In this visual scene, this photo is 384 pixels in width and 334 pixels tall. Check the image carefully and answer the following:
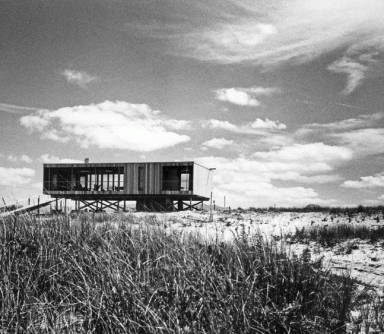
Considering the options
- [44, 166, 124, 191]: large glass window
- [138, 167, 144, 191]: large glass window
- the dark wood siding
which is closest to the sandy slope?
the dark wood siding

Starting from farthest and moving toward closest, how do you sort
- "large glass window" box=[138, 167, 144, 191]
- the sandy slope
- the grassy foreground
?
"large glass window" box=[138, 167, 144, 191], the sandy slope, the grassy foreground

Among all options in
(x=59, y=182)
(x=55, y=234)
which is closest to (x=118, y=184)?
(x=59, y=182)

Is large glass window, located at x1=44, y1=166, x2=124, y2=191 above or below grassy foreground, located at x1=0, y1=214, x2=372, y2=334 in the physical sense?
above

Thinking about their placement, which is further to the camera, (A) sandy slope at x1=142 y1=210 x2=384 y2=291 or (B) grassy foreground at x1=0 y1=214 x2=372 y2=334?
(A) sandy slope at x1=142 y1=210 x2=384 y2=291

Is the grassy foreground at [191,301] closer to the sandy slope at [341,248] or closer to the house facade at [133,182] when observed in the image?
the sandy slope at [341,248]

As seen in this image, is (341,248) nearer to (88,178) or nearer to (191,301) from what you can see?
(191,301)

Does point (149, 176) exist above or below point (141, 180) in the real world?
above

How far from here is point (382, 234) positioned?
1130 centimetres

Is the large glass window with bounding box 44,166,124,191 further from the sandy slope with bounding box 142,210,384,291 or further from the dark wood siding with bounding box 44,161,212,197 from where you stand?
the sandy slope with bounding box 142,210,384,291

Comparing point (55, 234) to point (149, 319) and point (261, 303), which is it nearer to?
point (149, 319)

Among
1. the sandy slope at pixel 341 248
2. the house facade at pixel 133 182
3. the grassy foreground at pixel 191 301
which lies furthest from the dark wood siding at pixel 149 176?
the grassy foreground at pixel 191 301

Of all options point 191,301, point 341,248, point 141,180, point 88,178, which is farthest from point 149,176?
point 191,301

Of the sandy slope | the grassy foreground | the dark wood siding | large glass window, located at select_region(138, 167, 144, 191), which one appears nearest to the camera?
the grassy foreground

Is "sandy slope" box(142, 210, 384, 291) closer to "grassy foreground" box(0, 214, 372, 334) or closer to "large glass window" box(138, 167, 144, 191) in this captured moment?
"grassy foreground" box(0, 214, 372, 334)
